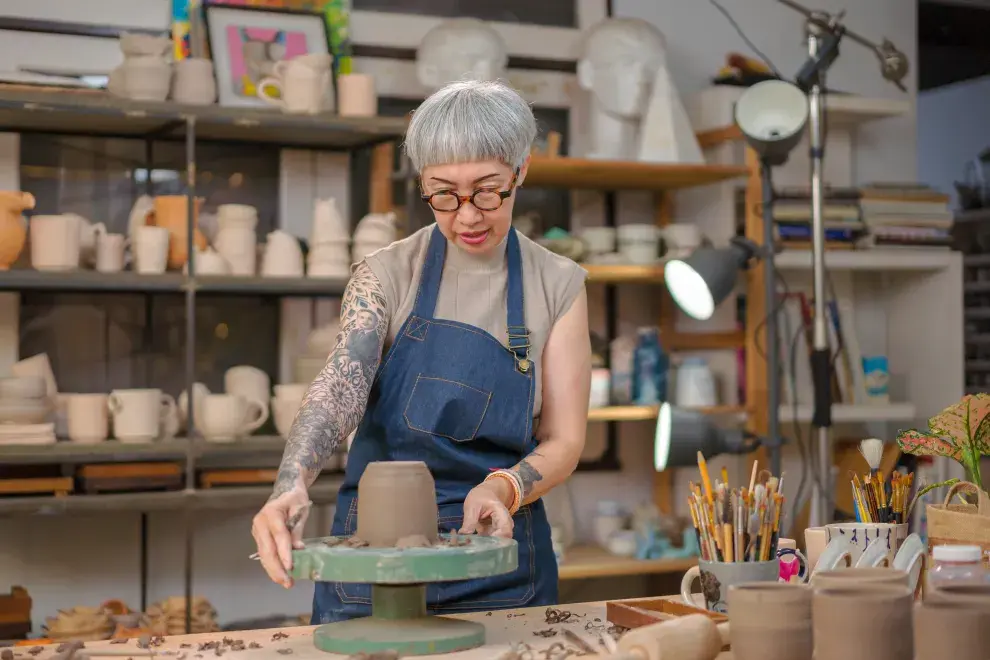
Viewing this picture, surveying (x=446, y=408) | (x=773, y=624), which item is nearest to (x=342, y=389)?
(x=446, y=408)

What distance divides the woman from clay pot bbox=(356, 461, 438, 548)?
272mm

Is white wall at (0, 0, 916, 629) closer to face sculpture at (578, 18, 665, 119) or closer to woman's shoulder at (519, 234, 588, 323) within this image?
face sculpture at (578, 18, 665, 119)

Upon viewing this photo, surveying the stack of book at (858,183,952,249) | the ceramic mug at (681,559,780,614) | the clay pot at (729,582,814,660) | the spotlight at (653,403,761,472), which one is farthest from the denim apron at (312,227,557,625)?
the stack of book at (858,183,952,249)

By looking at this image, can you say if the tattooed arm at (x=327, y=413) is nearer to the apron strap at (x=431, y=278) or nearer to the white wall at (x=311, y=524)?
the apron strap at (x=431, y=278)

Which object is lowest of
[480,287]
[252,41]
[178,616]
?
[178,616]

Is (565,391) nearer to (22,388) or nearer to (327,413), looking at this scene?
(327,413)

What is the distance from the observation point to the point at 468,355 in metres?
2.16

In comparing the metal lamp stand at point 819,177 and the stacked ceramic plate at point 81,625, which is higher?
the metal lamp stand at point 819,177

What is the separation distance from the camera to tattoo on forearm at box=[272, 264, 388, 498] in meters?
1.83

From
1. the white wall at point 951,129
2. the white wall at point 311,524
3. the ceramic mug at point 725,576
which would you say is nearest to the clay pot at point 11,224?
the white wall at point 311,524

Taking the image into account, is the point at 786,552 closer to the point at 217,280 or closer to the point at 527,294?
the point at 527,294

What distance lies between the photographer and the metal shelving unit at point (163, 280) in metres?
3.53

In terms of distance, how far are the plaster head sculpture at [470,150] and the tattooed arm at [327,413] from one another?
0.20m

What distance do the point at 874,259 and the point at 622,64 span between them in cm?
122
